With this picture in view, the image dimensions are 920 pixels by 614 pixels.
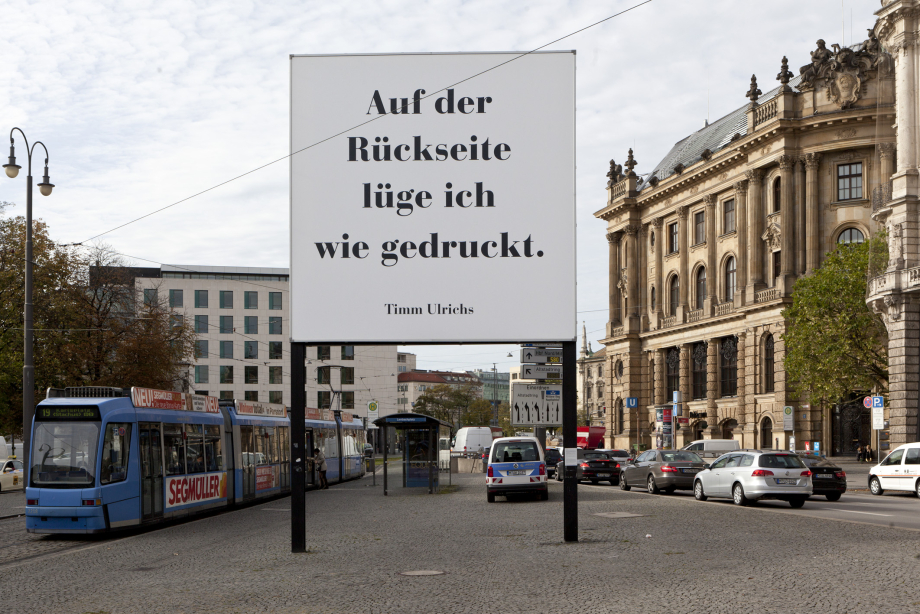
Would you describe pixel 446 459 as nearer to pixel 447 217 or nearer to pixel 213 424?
pixel 213 424

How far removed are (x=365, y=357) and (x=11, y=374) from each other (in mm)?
76641

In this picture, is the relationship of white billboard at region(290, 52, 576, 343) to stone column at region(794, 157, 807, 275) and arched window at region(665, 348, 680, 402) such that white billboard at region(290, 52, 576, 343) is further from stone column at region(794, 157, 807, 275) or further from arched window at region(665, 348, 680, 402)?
arched window at region(665, 348, 680, 402)

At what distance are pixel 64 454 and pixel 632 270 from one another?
69.5 meters

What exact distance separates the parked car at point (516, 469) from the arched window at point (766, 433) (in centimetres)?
3940

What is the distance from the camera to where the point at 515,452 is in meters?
28.6

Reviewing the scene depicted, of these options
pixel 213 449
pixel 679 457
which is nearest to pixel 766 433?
pixel 679 457

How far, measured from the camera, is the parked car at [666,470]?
31.2m

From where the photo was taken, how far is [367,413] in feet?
395

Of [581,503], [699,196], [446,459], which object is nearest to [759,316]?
[699,196]

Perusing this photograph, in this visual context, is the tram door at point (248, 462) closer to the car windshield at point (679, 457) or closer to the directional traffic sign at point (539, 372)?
the directional traffic sign at point (539, 372)

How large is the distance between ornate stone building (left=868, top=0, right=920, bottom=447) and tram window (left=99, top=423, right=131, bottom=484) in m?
33.7

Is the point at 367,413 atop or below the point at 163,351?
below

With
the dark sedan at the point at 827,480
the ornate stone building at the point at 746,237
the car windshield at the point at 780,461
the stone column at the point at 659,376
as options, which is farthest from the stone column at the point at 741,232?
the car windshield at the point at 780,461

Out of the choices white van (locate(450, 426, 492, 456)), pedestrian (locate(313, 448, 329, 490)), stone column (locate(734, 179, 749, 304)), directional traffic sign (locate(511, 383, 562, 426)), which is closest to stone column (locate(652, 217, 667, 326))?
stone column (locate(734, 179, 749, 304))
